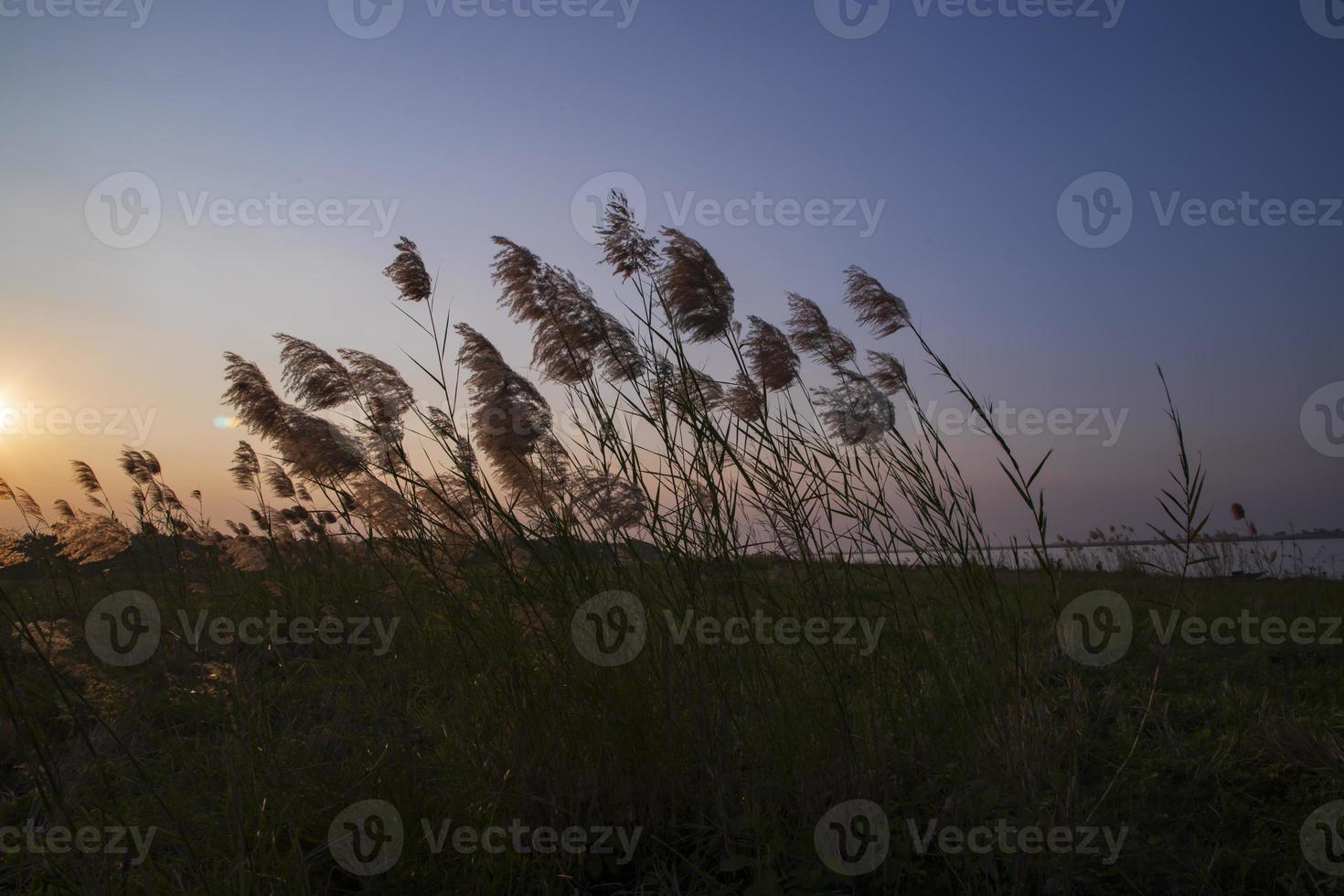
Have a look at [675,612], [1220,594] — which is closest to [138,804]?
[675,612]

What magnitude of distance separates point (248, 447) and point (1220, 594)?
9.83 m

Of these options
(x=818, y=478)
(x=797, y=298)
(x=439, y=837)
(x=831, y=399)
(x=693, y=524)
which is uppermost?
(x=797, y=298)

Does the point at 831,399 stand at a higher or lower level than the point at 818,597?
higher

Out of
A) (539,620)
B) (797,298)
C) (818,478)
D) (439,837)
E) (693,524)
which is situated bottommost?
(439,837)

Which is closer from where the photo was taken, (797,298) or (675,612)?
(675,612)

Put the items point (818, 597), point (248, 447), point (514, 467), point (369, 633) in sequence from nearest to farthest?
1. point (818, 597)
2. point (514, 467)
3. point (369, 633)
4. point (248, 447)

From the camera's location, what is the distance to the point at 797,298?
12.1 ft

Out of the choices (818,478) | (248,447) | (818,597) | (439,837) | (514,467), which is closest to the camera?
(439,837)

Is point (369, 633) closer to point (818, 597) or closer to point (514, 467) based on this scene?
point (514, 467)

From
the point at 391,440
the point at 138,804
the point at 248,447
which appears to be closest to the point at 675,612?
the point at 391,440

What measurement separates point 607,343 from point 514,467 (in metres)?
0.66

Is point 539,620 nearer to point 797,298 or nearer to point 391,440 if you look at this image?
point 391,440

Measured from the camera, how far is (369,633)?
4.68 meters

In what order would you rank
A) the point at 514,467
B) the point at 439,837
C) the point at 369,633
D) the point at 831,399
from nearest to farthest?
the point at 439,837
the point at 514,467
the point at 831,399
the point at 369,633
